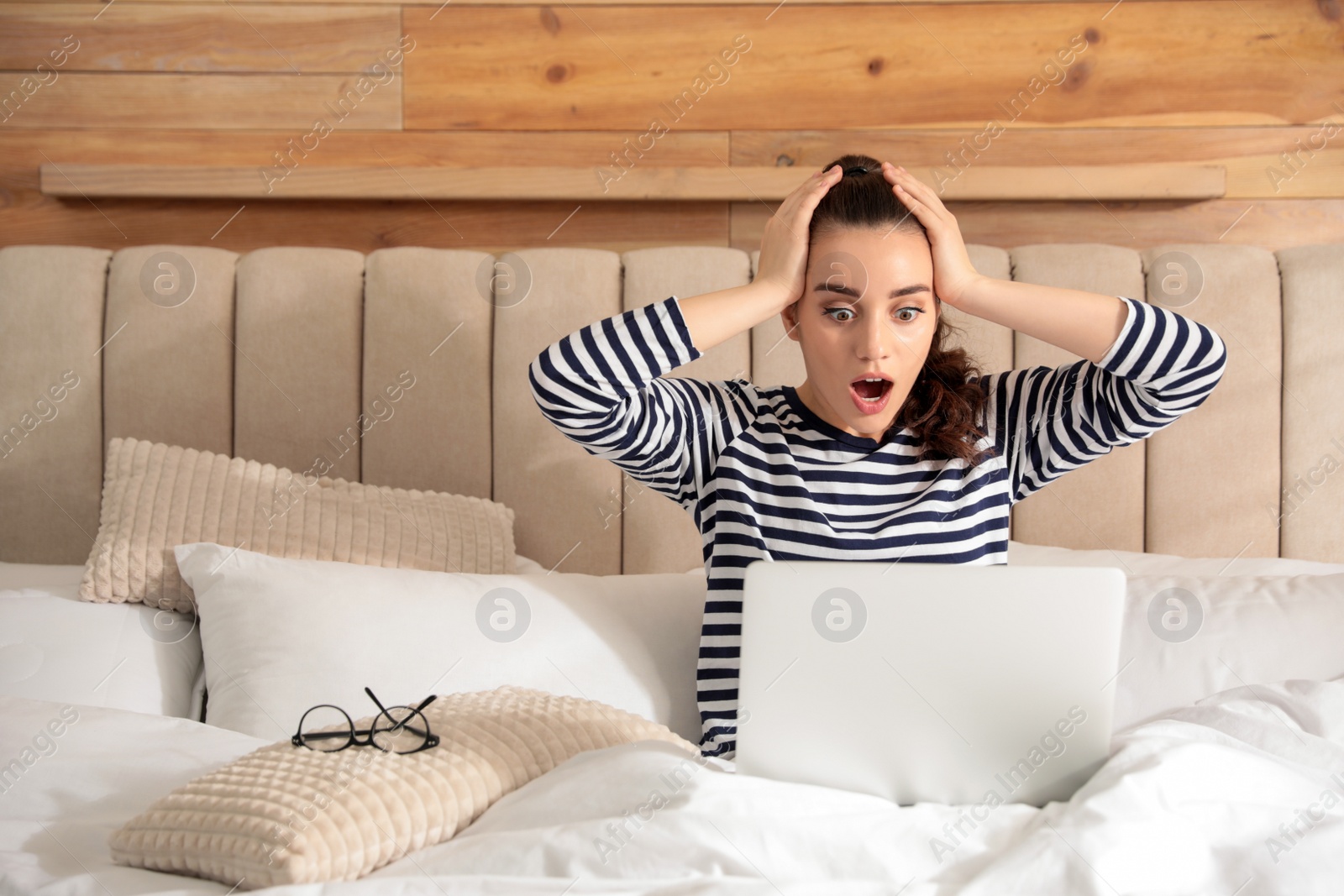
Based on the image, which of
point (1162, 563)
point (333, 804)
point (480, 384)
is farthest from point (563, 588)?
point (1162, 563)

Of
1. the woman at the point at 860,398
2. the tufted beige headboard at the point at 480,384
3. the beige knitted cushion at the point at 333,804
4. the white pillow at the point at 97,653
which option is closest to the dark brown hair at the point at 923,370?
the woman at the point at 860,398

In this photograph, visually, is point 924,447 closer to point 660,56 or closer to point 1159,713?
point 1159,713

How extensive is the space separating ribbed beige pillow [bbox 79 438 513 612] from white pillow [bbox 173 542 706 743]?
0.05m

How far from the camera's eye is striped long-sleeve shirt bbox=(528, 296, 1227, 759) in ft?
3.71

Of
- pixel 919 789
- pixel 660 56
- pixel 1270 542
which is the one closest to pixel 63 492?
pixel 660 56

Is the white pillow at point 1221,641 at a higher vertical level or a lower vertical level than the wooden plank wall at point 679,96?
lower

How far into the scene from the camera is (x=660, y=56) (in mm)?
1762

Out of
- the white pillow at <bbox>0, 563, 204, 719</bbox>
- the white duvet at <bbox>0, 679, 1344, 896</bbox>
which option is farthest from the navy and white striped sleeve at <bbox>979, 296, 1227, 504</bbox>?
the white pillow at <bbox>0, 563, 204, 719</bbox>

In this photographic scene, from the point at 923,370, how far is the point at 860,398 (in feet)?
0.47

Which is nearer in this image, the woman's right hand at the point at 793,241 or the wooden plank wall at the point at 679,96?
the woman's right hand at the point at 793,241

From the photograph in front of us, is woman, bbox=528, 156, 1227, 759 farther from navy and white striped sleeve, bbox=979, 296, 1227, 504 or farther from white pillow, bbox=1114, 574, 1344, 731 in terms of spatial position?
white pillow, bbox=1114, 574, 1344, 731

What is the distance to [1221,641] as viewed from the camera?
46.6 inches

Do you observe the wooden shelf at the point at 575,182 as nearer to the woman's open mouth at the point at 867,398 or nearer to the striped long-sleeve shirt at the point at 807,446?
the striped long-sleeve shirt at the point at 807,446

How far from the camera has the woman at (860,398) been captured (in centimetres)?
113
